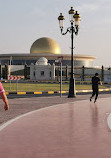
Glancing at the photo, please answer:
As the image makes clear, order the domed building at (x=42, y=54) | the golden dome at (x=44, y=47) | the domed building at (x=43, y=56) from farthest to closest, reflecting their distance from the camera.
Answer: the golden dome at (x=44, y=47) < the domed building at (x=42, y=54) < the domed building at (x=43, y=56)

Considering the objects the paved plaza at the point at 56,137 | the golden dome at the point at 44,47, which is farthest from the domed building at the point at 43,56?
the paved plaza at the point at 56,137

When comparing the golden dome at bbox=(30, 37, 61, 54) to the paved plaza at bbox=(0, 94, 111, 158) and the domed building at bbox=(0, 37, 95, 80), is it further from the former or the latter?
the paved plaza at bbox=(0, 94, 111, 158)

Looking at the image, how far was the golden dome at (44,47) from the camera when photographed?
353ft

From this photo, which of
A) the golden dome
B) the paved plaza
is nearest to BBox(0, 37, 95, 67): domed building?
the golden dome

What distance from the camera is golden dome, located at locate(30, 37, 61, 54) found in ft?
353

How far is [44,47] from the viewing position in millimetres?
107938

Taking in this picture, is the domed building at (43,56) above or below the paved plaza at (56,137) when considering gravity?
above

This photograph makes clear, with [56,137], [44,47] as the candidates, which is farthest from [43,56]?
[56,137]

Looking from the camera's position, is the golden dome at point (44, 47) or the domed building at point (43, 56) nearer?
the domed building at point (43, 56)

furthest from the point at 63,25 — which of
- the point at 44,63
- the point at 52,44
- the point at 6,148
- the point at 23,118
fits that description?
the point at 52,44

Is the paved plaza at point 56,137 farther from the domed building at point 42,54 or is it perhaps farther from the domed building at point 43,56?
the domed building at point 42,54

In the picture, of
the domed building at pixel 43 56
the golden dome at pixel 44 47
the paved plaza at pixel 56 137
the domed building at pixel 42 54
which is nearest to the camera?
the paved plaza at pixel 56 137

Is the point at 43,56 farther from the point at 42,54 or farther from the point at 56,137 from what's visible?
the point at 56,137

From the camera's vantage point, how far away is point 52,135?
8.82 metres
